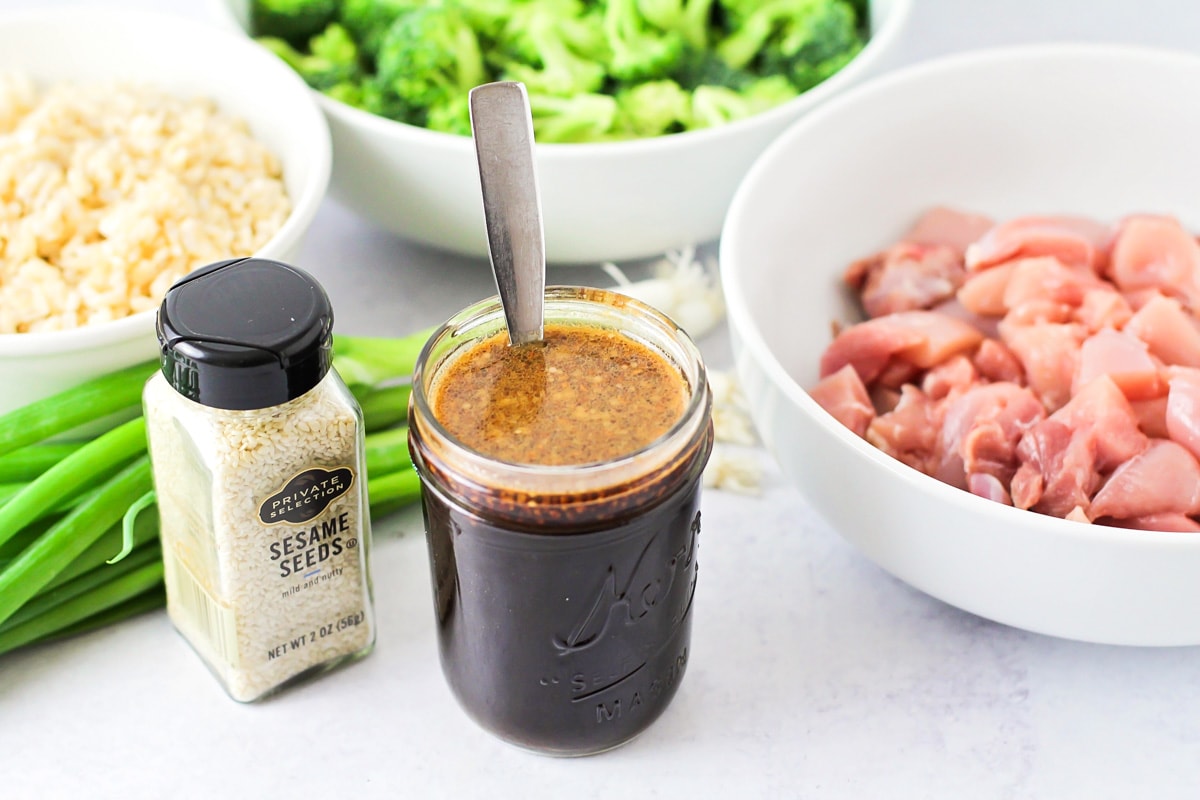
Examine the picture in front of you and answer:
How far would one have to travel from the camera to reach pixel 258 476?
1.21m

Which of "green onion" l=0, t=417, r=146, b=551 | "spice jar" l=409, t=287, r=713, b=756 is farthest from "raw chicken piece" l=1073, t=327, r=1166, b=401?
"green onion" l=0, t=417, r=146, b=551

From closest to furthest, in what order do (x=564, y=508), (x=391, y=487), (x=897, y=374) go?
1. (x=564, y=508)
2. (x=391, y=487)
3. (x=897, y=374)

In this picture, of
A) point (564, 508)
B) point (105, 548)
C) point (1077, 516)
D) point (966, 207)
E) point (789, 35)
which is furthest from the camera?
point (789, 35)

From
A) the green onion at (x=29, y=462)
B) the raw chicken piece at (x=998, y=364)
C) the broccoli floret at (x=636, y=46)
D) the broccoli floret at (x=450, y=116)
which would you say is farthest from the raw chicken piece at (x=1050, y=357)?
the green onion at (x=29, y=462)

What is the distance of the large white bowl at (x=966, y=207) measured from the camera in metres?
1.28

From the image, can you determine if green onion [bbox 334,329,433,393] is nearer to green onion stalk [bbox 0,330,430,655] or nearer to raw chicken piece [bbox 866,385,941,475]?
green onion stalk [bbox 0,330,430,655]

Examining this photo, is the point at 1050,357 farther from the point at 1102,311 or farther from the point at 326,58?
the point at 326,58

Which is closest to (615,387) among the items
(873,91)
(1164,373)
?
(1164,373)

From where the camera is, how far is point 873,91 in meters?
1.84

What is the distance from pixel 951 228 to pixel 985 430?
516 millimetres

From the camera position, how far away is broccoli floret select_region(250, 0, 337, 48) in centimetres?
208

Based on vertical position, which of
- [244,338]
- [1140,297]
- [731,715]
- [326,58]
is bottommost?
[731,715]

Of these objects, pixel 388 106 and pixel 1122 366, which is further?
pixel 388 106

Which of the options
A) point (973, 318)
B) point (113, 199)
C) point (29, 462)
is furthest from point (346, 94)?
point (973, 318)
